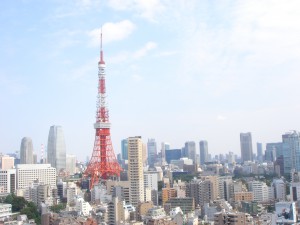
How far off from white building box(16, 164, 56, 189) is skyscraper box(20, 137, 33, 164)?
1040cm

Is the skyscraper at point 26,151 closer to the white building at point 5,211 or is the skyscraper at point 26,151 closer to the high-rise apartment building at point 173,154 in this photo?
the high-rise apartment building at point 173,154

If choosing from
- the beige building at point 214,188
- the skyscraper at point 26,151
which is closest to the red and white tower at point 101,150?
the beige building at point 214,188

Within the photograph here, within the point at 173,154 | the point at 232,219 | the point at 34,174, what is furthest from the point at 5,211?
the point at 173,154

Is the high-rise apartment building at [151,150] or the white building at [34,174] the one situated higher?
the high-rise apartment building at [151,150]

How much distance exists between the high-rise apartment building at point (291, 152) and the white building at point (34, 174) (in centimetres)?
1270

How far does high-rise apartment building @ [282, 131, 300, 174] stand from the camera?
27547 mm

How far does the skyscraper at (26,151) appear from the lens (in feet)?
113

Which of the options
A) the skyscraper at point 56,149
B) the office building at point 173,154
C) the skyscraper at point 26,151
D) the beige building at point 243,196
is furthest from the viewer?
the office building at point 173,154

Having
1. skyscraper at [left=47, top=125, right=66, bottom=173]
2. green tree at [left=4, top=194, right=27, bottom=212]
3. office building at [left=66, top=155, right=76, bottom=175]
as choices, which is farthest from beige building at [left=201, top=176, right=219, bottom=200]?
skyscraper at [left=47, top=125, right=66, bottom=173]

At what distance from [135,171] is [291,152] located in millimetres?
14769

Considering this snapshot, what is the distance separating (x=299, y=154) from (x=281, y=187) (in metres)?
10.7

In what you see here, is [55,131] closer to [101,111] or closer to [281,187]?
[101,111]

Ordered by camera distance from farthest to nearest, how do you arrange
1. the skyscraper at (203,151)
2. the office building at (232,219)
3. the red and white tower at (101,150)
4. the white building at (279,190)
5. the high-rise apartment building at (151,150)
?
the skyscraper at (203,151) < the high-rise apartment building at (151,150) < the red and white tower at (101,150) < the white building at (279,190) < the office building at (232,219)

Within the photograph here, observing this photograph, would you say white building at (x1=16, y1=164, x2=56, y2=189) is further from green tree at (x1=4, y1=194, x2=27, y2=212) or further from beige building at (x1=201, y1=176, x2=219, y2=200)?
beige building at (x1=201, y1=176, x2=219, y2=200)
